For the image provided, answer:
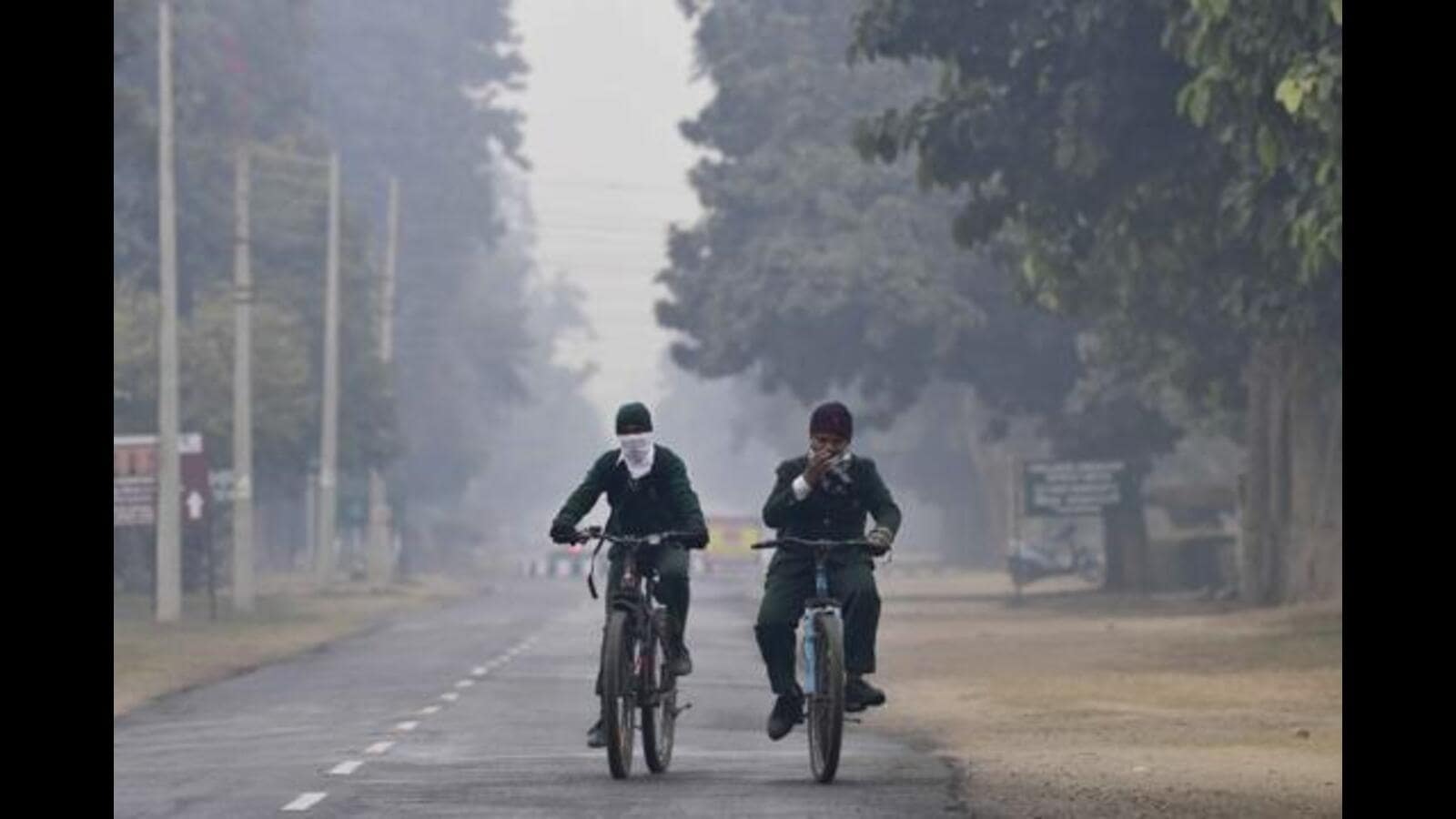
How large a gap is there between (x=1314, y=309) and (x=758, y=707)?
16.2 metres

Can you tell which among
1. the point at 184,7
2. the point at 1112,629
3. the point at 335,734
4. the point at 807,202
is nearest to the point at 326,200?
the point at 184,7

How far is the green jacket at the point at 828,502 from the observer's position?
21.1m

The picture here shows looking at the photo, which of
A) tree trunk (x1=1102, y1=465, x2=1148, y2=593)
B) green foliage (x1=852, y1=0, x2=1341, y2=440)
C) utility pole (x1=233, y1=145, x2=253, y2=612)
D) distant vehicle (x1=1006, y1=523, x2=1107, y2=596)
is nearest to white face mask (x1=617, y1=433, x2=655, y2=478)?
green foliage (x1=852, y1=0, x2=1341, y2=440)

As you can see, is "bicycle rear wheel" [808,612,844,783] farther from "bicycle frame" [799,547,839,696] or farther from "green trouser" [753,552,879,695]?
"green trouser" [753,552,879,695]

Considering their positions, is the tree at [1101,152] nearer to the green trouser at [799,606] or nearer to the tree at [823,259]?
the green trouser at [799,606]

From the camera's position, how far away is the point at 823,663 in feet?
67.6

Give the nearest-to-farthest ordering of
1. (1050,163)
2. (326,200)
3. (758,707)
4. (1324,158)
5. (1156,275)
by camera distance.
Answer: (758,707) < (1324,158) < (1050,163) < (1156,275) < (326,200)

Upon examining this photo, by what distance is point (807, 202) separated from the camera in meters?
76.9

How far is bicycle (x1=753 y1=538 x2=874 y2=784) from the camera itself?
20.4 metres

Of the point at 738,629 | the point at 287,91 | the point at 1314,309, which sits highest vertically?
the point at 287,91

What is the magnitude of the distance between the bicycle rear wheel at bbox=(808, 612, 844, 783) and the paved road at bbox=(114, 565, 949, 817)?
0.66 feet

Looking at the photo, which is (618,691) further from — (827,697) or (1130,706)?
(1130,706)

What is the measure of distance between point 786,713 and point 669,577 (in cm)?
106

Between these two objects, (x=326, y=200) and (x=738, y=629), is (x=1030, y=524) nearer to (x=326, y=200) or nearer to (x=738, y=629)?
(x=326, y=200)
